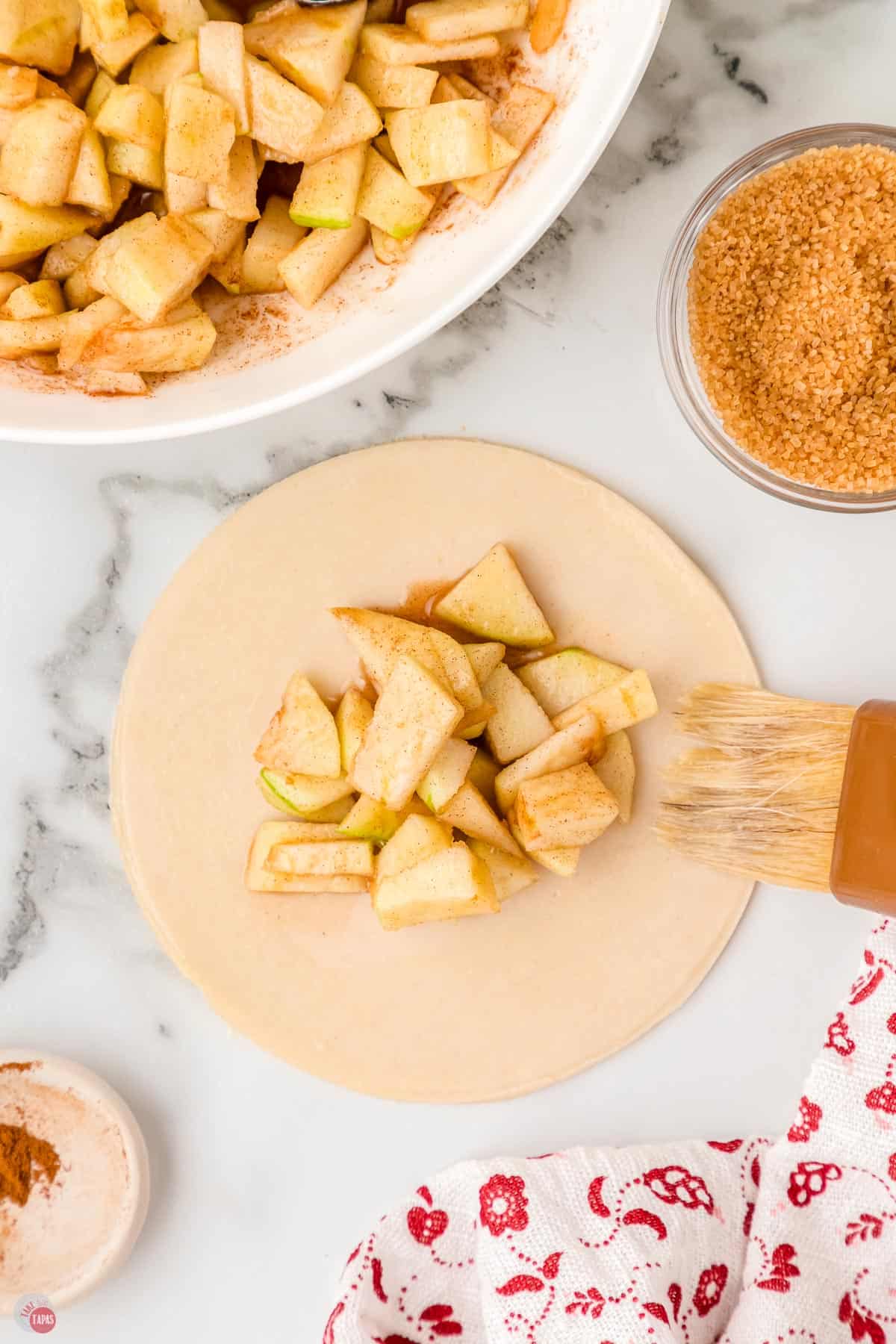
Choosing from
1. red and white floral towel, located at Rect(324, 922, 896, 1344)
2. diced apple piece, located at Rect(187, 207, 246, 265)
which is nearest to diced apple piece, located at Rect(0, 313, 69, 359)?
diced apple piece, located at Rect(187, 207, 246, 265)

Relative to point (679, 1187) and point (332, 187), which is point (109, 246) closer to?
point (332, 187)

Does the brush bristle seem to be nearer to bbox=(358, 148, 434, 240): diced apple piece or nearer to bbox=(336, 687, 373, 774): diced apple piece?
bbox=(336, 687, 373, 774): diced apple piece

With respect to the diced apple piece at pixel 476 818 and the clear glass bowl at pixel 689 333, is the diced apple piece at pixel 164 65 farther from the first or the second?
the diced apple piece at pixel 476 818

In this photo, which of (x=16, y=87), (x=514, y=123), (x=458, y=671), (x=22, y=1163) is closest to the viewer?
(x=16, y=87)

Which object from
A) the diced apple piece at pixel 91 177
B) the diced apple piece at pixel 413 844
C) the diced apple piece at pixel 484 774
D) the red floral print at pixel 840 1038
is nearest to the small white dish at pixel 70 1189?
the diced apple piece at pixel 413 844

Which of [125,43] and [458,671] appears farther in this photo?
[458,671]

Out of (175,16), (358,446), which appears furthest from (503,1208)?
(175,16)

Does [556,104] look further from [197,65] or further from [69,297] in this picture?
[69,297]
